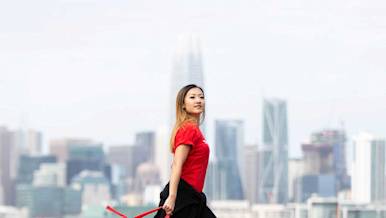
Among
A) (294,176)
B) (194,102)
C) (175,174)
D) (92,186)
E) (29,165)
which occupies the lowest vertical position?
(92,186)

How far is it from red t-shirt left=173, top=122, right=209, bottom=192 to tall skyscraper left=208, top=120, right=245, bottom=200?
159 metres

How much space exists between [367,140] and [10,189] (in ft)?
159

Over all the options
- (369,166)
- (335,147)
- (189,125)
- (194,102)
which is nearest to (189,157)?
(189,125)

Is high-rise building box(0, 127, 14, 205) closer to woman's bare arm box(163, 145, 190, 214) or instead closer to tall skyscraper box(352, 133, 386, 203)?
tall skyscraper box(352, 133, 386, 203)

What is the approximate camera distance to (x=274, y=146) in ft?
580

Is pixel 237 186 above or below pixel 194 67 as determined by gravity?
below

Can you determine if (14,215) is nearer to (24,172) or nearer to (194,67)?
(24,172)

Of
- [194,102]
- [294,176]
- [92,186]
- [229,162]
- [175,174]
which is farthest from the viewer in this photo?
[92,186]

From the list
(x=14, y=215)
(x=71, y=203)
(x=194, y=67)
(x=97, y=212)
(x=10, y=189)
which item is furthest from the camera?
(x=194, y=67)

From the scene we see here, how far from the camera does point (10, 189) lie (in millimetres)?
180375

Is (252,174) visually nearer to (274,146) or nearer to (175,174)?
(274,146)

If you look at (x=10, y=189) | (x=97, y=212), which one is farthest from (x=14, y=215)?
(x=10, y=189)

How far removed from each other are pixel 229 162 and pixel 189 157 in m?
169

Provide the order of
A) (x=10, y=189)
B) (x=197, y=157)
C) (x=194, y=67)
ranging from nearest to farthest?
(x=197, y=157) < (x=10, y=189) < (x=194, y=67)
